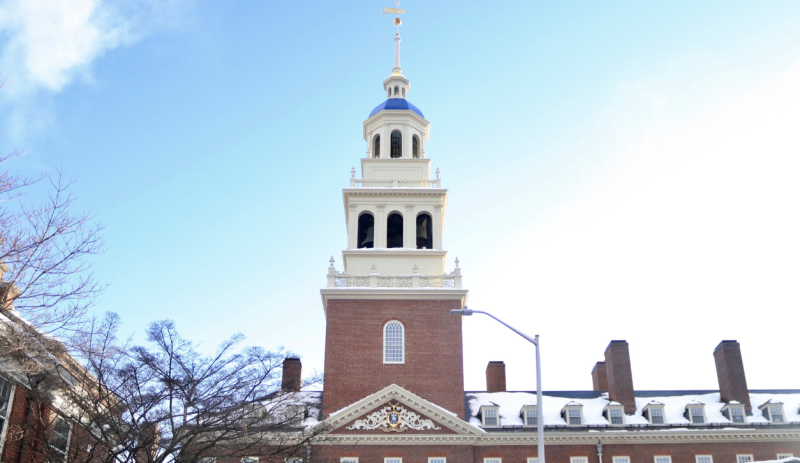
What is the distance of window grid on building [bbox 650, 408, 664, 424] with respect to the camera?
132ft

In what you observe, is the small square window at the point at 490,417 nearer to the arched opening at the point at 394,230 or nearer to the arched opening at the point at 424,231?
the arched opening at the point at 424,231

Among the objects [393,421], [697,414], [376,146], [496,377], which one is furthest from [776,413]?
[376,146]

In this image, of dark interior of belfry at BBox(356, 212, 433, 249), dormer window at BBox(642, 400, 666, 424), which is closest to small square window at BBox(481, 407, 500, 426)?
dormer window at BBox(642, 400, 666, 424)

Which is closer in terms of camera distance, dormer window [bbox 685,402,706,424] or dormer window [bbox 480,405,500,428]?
dormer window [bbox 480,405,500,428]

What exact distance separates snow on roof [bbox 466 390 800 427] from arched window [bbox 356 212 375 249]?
32.2ft

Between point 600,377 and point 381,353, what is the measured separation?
572 inches

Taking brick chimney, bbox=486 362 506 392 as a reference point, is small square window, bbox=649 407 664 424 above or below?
below

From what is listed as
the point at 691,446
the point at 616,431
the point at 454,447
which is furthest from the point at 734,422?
the point at 454,447

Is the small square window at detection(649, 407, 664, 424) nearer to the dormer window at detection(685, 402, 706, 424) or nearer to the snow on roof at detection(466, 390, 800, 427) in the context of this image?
the snow on roof at detection(466, 390, 800, 427)

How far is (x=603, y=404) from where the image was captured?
4178cm

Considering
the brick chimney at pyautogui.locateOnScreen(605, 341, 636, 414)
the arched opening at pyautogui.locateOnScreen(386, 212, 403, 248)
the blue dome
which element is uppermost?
the blue dome

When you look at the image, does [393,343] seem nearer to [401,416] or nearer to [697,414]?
[401,416]

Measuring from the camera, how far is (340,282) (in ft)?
133

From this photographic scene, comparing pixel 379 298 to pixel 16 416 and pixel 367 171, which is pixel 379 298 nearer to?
pixel 367 171
